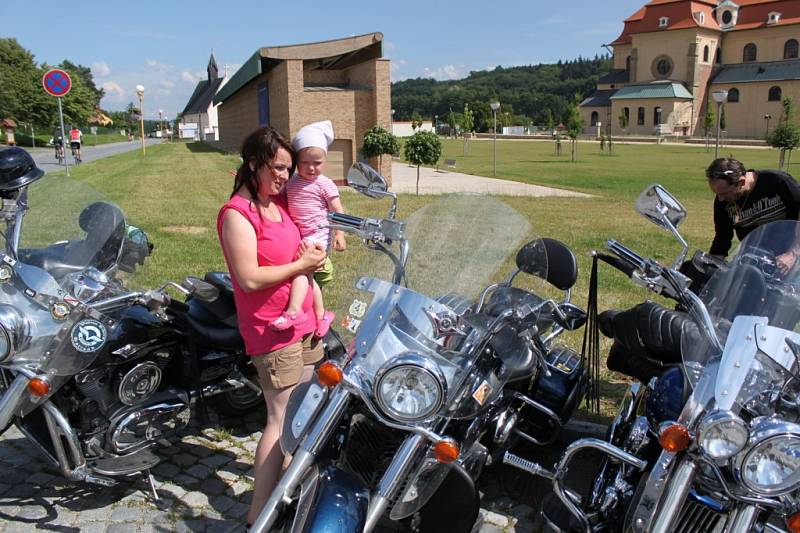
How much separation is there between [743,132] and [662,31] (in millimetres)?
17677

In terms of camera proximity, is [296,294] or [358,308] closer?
[358,308]

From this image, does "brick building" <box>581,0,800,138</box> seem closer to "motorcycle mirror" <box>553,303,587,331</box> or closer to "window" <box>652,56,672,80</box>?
"window" <box>652,56,672,80</box>

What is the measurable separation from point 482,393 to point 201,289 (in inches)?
66.6

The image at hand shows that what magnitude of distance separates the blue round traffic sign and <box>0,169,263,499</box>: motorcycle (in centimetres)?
1385

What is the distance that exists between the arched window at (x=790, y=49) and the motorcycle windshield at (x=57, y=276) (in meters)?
98.0

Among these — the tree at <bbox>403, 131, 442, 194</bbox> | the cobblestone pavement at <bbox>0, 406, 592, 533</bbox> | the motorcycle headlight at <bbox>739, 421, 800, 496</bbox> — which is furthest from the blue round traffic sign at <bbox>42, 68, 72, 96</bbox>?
the motorcycle headlight at <bbox>739, 421, 800, 496</bbox>

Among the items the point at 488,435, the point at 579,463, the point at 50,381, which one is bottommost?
the point at 579,463

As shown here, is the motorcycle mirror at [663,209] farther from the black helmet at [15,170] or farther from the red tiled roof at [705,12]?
the red tiled roof at [705,12]

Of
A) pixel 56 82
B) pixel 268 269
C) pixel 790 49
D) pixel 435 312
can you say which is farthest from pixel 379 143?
pixel 790 49

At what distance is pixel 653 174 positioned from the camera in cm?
2886

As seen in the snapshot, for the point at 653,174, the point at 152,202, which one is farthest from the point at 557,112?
the point at 152,202

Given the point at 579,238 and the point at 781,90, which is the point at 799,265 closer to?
the point at 579,238

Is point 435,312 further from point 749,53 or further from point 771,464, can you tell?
point 749,53

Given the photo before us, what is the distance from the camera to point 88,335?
3035mm
